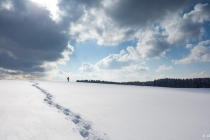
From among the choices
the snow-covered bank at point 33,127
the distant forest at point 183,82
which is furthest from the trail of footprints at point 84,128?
the distant forest at point 183,82

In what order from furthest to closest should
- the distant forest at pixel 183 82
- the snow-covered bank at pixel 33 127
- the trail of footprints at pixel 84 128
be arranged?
the distant forest at pixel 183 82 → the trail of footprints at pixel 84 128 → the snow-covered bank at pixel 33 127

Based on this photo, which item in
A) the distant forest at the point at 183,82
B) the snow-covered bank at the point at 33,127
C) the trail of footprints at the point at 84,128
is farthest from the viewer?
the distant forest at the point at 183,82

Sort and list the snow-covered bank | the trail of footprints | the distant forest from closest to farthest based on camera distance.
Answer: the snow-covered bank
the trail of footprints
the distant forest

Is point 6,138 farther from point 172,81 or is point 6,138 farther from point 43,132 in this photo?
point 172,81

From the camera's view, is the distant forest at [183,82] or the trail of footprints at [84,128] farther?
the distant forest at [183,82]

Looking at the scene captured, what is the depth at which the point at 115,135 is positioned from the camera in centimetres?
235

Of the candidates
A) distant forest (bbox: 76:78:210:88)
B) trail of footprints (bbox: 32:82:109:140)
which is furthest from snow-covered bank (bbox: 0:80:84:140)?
distant forest (bbox: 76:78:210:88)

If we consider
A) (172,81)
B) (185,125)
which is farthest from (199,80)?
(185,125)

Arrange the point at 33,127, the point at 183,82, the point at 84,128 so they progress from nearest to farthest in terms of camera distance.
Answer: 1. the point at 33,127
2. the point at 84,128
3. the point at 183,82

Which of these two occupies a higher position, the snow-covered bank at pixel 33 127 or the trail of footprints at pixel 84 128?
the snow-covered bank at pixel 33 127

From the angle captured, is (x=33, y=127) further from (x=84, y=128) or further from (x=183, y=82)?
(x=183, y=82)

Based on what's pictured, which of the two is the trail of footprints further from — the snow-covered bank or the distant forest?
the distant forest

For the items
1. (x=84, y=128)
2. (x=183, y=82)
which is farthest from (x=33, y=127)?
(x=183, y=82)

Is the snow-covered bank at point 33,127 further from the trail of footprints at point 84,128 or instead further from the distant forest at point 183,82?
the distant forest at point 183,82
